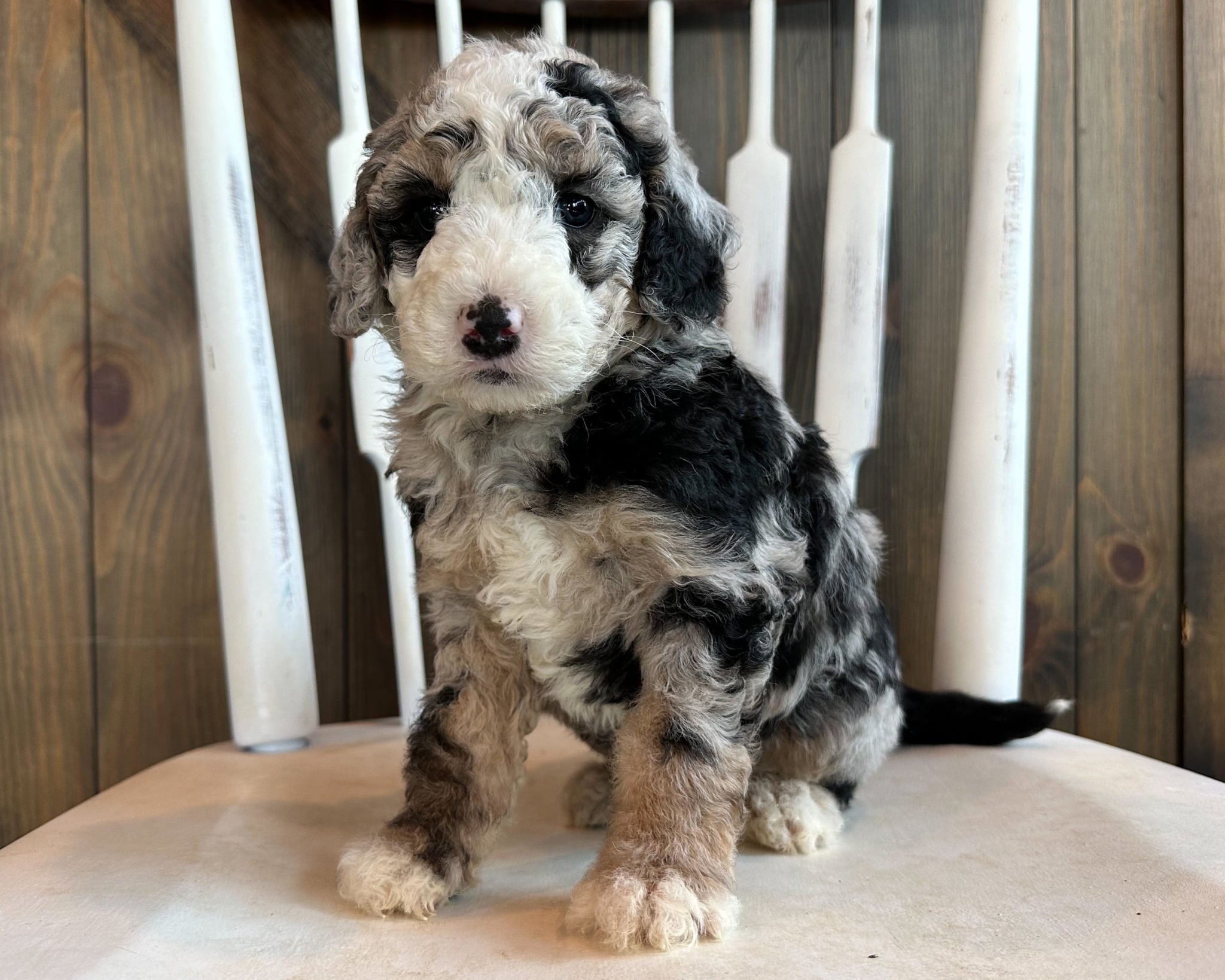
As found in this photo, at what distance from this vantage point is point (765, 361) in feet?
5.90

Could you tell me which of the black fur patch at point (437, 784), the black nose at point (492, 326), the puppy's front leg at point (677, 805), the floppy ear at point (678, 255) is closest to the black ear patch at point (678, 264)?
the floppy ear at point (678, 255)

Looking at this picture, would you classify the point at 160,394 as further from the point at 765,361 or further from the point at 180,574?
the point at 765,361

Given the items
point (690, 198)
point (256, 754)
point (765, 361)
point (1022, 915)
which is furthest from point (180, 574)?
point (1022, 915)

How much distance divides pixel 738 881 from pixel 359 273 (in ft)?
2.74

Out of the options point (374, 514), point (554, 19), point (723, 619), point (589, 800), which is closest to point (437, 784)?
point (589, 800)

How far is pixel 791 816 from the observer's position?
1327 millimetres

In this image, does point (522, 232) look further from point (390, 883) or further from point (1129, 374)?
point (1129, 374)

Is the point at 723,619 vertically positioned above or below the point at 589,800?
above

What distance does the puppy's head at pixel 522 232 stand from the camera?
105 centimetres

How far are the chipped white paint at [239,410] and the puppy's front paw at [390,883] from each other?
0.57 metres

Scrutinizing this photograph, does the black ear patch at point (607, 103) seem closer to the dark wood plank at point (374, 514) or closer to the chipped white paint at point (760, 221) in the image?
the chipped white paint at point (760, 221)

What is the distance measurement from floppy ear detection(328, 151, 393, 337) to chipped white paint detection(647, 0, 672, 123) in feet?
2.27

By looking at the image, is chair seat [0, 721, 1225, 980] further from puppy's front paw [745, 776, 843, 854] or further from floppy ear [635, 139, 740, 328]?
floppy ear [635, 139, 740, 328]

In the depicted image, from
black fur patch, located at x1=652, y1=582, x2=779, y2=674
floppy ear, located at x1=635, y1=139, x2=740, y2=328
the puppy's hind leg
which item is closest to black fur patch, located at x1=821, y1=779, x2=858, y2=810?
the puppy's hind leg
